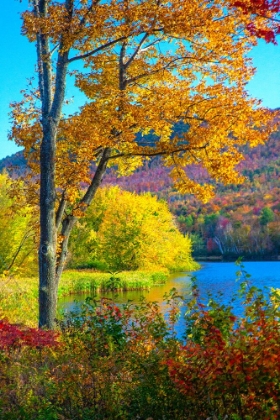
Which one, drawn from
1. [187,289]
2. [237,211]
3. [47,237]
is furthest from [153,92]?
[237,211]

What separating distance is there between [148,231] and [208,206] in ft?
304

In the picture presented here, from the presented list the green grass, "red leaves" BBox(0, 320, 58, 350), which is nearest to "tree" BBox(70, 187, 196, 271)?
the green grass

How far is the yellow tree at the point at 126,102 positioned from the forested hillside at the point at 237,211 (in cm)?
6656

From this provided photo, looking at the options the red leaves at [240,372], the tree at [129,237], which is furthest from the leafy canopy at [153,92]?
the tree at [129,237]

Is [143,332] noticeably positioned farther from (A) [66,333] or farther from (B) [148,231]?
(B) [148,231]

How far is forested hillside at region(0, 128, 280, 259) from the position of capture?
310ft

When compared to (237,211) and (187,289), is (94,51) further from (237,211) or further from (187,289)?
(237,211)

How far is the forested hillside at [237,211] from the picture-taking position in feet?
310

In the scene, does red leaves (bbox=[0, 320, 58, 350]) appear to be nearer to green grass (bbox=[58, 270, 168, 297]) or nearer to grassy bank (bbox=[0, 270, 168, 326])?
grassy bank (bbox=[0, 270, 168, 326])

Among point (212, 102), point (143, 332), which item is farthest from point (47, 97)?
point (143, 332)

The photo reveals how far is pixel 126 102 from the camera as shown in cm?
874

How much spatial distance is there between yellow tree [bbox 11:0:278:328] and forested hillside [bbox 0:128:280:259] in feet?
218

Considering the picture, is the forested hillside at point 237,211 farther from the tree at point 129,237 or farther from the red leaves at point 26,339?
the red leaves at point 26,339

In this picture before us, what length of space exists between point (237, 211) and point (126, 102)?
357 ft
